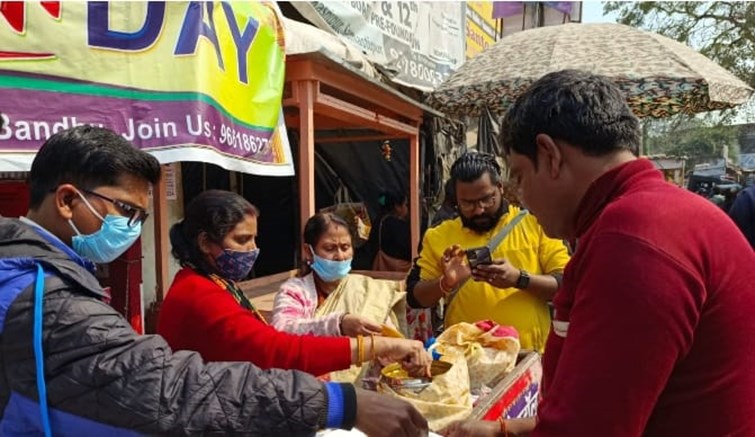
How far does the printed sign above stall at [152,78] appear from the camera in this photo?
7.75 ft

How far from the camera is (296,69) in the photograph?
3.98 metres

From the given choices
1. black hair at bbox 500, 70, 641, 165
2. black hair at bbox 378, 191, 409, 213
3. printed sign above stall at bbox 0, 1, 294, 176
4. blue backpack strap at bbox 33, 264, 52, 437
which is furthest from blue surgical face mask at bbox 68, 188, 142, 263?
black hair at bbox 378, 191, 409, 213

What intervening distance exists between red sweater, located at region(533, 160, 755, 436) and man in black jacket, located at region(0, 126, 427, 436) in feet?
1.72

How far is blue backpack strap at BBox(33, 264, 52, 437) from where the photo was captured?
1.06 metres

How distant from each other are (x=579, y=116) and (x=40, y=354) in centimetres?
113

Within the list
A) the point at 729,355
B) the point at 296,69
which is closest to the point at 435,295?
the point at 729,355

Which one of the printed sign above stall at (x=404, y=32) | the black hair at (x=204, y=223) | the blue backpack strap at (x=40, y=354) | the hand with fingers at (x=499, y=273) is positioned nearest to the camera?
the blue backpack strap at (x=40, y=354)

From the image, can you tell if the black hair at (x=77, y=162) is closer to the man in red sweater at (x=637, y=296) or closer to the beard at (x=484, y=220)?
the man in red sweater at (x=637, y=296)

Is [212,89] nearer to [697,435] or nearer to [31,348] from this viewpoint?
[31,348]

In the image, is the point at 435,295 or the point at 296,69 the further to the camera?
the point at 296,69

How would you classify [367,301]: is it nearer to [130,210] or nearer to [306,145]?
[130,210]

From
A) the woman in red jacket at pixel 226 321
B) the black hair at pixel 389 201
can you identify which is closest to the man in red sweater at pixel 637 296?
the woman in red jacket at pixel 226 321

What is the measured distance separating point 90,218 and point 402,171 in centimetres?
647

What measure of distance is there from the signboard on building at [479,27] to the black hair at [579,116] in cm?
844
